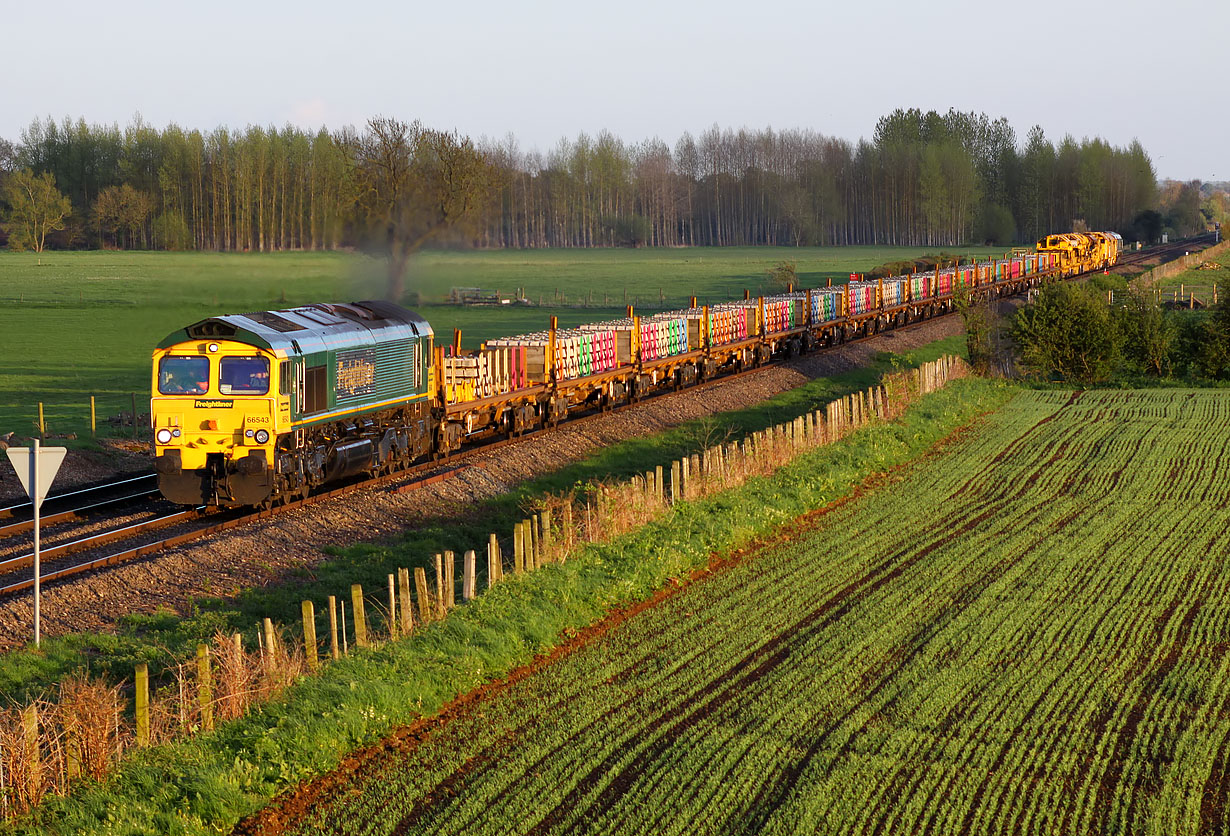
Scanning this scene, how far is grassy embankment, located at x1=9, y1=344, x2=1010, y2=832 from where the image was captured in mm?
10977

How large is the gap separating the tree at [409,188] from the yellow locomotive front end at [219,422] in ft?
46.3

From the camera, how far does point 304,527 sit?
21891 millimetres

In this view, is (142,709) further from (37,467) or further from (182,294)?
(182,294)

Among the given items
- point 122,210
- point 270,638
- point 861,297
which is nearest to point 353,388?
point 270,638

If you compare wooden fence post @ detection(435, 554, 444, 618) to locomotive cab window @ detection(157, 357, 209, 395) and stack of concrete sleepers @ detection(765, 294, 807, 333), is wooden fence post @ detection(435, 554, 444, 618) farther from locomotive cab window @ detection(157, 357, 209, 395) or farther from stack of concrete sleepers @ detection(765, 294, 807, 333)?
stack of concrete sleepers @ detection(765, 294, 807, 333)

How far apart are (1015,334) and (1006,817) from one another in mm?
39759

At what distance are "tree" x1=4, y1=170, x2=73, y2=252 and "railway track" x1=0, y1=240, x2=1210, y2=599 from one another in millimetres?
33880

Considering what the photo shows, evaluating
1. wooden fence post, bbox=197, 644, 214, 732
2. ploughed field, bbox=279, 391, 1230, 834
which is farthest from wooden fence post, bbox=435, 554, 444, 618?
wooden fence post, bbox=197, 644, 214, 732

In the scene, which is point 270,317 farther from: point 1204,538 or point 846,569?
point 1204,538

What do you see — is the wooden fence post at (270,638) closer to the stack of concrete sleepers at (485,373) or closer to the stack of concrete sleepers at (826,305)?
the stack of concrete sleepers at (485,373)

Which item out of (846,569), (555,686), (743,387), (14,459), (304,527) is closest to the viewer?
(14,459)

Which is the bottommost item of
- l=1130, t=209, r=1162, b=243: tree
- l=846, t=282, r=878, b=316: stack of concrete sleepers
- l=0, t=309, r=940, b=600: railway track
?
l=0, t=309, r=940, b=600: railway track

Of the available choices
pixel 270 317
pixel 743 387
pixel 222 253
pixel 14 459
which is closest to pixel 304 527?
pixel 270 317

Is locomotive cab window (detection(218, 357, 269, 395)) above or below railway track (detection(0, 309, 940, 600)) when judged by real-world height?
above
